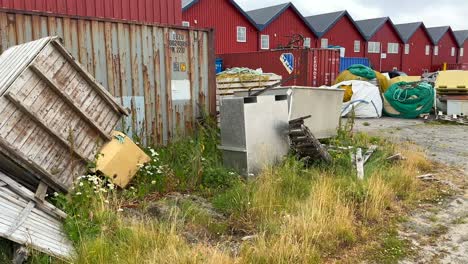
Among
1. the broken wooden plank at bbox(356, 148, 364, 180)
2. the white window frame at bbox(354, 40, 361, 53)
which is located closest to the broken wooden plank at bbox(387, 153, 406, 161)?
the broken wooden plank at bbox(356, 148, 364, 180)

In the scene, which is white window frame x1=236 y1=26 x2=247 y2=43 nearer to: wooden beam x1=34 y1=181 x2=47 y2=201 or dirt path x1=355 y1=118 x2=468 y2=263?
dirt path x1=355 y1=118 x2=468 y2=263

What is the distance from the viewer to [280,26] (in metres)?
29.7

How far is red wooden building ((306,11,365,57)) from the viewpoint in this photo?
33125mm

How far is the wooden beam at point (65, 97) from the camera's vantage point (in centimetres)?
411

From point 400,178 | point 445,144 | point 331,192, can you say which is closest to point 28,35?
point 331,192

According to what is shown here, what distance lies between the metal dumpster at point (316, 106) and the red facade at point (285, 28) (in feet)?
73.8

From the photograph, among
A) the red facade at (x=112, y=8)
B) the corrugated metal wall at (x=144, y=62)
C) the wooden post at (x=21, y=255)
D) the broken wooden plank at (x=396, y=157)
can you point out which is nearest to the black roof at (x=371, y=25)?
the red facade at (x=112, y=8)

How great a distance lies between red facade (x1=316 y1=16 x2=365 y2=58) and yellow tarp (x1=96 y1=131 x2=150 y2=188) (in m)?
29.7

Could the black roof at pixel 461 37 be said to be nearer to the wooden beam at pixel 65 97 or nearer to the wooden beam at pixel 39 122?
the wooden beam at pixel 65 97

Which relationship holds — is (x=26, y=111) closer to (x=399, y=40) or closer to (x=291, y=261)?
(x=291, y=261)

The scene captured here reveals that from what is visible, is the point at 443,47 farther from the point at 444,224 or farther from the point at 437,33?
the point at 444,224

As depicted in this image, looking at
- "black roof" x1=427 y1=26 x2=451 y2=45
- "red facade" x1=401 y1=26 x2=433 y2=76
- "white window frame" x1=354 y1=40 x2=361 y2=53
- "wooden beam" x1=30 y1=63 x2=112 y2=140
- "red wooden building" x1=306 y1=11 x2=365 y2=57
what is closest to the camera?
"wooden beam" x1=30 y1=63 x2=112 y2=140

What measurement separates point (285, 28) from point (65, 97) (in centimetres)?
2752

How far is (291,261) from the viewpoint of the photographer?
3234mm
